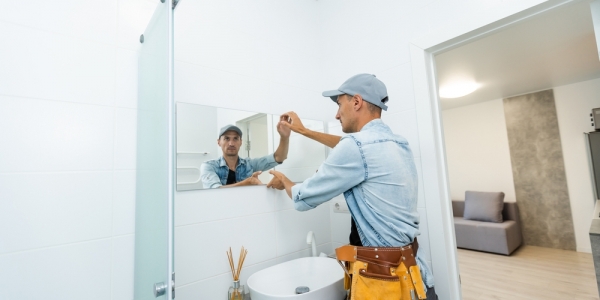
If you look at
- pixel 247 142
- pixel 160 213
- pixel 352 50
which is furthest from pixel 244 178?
pixel 352 50

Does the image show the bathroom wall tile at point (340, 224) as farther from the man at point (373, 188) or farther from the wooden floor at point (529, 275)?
the wooden floor at point (529, 275)

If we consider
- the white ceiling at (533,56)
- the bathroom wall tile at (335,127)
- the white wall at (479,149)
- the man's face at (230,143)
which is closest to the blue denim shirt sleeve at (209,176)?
the man's face at (230,143)

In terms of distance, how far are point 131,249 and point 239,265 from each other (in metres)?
0.46

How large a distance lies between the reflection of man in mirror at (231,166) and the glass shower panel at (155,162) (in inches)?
12.1

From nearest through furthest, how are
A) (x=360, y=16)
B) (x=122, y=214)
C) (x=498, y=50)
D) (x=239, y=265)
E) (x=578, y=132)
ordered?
(x=122, y=214)
(x=239, y=265)
(x=360, y=16)
(x=498, y=50)
(x=578, y=132)

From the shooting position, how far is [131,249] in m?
1.02

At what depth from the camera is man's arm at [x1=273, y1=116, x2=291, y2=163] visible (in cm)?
150

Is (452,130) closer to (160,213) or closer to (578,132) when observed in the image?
(578,132)

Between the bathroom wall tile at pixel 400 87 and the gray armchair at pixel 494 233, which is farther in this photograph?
the gray armchair at pixel 494 233

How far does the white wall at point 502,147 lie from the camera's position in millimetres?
3916

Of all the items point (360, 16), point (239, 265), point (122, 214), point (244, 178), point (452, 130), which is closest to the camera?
point (122, 214)

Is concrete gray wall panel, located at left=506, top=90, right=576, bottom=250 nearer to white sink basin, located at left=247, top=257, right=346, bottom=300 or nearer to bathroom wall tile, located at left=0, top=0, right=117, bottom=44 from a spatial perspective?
white sink basin, located at left=247, top=257, right=346, bottom=300

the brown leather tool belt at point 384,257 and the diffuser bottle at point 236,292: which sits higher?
the brown leather tool belt at point 384,257

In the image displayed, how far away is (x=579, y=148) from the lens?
3.96 m
